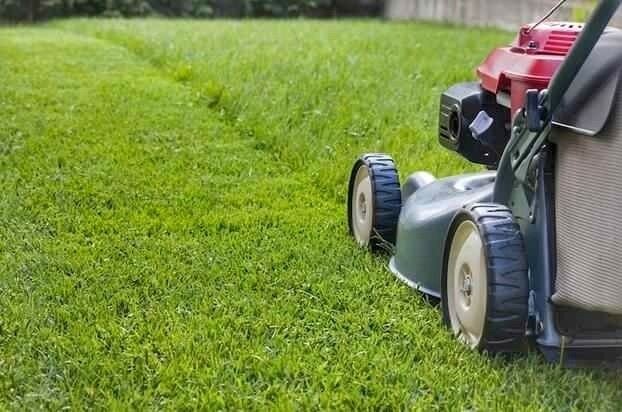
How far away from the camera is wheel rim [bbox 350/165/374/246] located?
2326 millimetres

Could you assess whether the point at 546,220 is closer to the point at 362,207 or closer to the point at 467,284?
the point at 467,284

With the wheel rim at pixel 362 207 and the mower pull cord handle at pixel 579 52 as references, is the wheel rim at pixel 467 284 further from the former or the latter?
the wheel rim at pixel 362 207

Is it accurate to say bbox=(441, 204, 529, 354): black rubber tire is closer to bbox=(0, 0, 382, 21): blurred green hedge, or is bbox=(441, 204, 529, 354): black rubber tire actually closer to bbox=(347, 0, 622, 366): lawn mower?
bbox=(347, 0, 622, 366): lawn mower

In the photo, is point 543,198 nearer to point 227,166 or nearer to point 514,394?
point 514,394

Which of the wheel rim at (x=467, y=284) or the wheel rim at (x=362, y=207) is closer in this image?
the wheel rim at (x=467, y=284)

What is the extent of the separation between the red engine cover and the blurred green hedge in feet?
30.9

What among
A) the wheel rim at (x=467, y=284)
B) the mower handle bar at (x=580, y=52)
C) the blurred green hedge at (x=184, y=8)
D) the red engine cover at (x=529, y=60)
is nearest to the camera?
the mower handle bar at (x=580, y=52)

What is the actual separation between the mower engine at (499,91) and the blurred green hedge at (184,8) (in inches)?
364

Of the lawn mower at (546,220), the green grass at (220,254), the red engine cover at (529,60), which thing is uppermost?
the red engine cover at (529,60)

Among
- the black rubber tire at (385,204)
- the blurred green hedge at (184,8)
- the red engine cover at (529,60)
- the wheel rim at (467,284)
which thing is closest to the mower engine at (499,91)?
the red engine cover at (529,60)

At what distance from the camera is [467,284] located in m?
1.74

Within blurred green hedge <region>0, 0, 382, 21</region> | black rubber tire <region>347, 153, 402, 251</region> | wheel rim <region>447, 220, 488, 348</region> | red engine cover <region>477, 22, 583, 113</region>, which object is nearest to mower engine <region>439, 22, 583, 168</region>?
red engine cover <region>477, 22, 583, 113</region>

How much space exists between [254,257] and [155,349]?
Result: 0.60 metres

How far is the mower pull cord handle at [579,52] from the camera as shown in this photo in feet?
4.91
